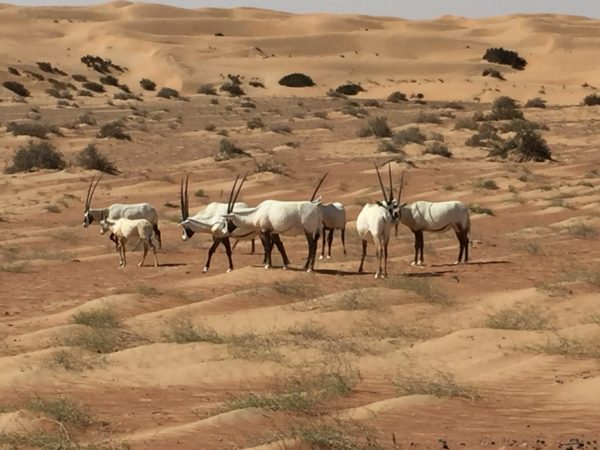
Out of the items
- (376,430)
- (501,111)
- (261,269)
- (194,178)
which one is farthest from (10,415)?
(501,111)

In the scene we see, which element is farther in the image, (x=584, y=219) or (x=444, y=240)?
(x=584, y=219)

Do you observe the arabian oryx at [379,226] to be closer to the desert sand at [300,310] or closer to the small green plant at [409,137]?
the desert sand at [300,310]

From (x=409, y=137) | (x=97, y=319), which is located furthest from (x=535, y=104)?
(x=97, y=319)

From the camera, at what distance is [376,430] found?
8094mm

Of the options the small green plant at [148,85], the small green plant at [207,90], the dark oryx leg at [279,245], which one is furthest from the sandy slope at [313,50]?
the dark oryx leg at [279,245]

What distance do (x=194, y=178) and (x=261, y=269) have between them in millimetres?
15486

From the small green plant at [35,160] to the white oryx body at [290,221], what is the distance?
18.0 meters

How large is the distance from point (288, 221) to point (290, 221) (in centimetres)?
3

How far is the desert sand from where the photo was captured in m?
8.64

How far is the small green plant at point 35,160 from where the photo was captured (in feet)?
112

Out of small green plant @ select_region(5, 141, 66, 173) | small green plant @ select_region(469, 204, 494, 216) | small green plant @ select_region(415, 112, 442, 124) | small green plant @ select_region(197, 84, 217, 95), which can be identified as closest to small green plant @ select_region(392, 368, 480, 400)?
small green plant @ select_region(469, 204, 494, 216)

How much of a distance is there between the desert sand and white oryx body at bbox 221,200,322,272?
0.52m

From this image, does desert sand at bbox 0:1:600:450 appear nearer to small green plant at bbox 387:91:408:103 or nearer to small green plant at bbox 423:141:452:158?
small green plant at bbox 423:141:452:158

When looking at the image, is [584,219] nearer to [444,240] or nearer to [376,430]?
[444,240]
